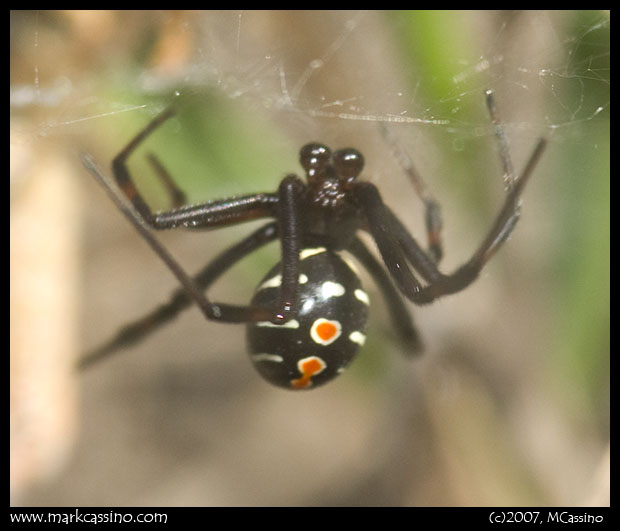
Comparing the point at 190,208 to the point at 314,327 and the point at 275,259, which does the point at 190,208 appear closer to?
the point at 314,327

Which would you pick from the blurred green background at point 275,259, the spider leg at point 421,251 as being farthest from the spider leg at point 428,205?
the spider leg at point 421,251

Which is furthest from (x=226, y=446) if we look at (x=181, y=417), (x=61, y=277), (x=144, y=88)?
(x=144, y=88)

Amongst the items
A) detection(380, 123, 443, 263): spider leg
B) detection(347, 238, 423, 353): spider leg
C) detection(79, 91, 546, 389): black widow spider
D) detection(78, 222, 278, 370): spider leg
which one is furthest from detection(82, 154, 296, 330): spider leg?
detection(380, 123, 443, 263): spider leg

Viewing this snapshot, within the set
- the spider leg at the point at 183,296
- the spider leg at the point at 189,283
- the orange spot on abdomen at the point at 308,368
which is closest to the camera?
the spider leg at the point at 189,283

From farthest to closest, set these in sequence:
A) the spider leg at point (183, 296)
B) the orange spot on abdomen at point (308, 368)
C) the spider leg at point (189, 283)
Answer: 1. the spider leg at point (183, 296)
2. the orange spot on abdomen at point (308, 368)
3. the spider leg at point (189, 283)

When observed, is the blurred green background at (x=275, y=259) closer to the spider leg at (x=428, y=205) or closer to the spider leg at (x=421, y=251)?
the spider leg at (x=428, y=205)
